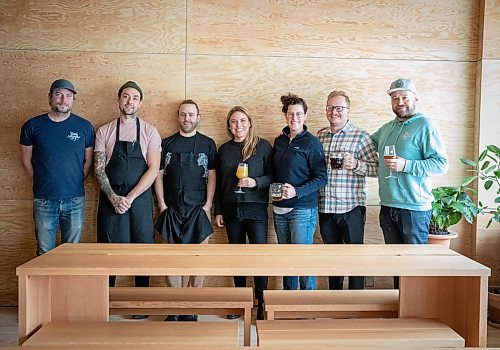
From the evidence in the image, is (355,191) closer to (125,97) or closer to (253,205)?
(253,205)

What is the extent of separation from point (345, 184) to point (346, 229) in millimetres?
340

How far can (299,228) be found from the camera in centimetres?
392

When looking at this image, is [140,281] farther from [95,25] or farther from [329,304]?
[95,25]

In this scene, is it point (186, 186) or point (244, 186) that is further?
point (186, 186)

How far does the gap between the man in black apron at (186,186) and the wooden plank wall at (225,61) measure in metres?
0.30

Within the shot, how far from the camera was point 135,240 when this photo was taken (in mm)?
4070

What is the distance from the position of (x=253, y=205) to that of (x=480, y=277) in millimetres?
2055

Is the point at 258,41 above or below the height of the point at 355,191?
above

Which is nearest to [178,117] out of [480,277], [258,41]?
[258,41]

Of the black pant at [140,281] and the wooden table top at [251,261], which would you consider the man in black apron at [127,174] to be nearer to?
the black pant at [140,281]

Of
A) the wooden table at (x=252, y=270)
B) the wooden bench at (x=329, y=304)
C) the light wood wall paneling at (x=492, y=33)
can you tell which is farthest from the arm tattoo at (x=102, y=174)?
the light wood wall paneling at (x=492, y=33)

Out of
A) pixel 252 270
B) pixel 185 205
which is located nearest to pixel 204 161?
pixel 185 205

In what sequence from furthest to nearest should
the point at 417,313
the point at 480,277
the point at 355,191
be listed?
1. the point at 355,191
2. the point at 417,313
3. the point at 480,277

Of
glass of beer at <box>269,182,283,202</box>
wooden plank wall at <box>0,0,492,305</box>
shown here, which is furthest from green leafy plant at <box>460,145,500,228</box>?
glass of beer at <box>269,182,283,202</box>
